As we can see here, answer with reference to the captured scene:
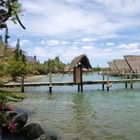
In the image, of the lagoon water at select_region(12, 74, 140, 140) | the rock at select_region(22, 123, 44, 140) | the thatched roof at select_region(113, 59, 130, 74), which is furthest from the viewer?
the thatched roof at select_region(113, 59, 130, 74)

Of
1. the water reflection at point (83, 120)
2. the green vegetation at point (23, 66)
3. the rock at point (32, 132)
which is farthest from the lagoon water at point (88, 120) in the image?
the green vegetation at point (23, 66)

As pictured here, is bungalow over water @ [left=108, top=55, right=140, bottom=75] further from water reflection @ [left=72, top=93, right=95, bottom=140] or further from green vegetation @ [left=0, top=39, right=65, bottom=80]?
water reflection @ [left=72, top=93, right=95, bottom=140]

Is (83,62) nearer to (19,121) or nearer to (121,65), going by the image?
(19,121)

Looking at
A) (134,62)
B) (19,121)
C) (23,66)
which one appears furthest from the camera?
(134,62)

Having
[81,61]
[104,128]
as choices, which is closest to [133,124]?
[104,128]

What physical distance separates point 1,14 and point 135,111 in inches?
384

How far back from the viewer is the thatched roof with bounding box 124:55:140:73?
6944 centimetres

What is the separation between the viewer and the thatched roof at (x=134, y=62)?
6944 centimetres

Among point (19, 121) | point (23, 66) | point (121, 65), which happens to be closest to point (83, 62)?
point (19, 121)

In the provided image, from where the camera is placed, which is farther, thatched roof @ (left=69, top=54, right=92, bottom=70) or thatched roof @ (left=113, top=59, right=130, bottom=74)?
thatched roof @ (left=113, top=59, right=130, bottom=74)

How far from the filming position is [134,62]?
232 ft

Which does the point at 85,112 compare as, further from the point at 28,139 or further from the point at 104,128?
the point at 28,139

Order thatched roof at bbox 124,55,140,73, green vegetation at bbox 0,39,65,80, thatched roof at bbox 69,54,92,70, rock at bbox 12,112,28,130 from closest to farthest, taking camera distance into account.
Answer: rock at bbox 12,112,28,130, thatched roof at bbox 69,54,92,70, green vegetation at bbox 0,39,65,80, thatched roof at bbox 124,55,140,73

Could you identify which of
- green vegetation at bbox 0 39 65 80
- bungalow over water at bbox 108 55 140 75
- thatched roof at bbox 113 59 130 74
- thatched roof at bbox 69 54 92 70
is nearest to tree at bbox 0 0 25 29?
green vegetation at bbox 0 39 65 80
